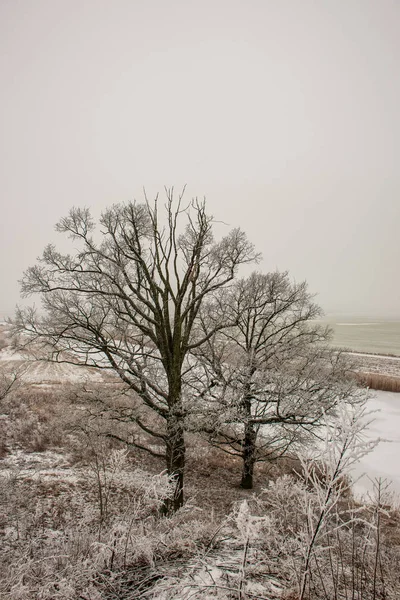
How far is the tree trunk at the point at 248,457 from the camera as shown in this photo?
11918 mm

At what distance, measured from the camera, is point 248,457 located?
1248 cm

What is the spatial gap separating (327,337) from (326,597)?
12.3 meters

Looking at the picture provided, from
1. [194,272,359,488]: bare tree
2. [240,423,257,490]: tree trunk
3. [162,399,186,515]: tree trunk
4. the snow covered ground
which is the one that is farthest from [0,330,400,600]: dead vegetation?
the snow covered ground

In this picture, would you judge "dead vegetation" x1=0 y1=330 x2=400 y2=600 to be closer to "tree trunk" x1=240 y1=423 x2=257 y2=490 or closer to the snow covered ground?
"tree trunk" x1=240 y1=423 x2=257 y2=490

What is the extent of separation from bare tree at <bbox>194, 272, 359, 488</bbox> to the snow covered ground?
235cm

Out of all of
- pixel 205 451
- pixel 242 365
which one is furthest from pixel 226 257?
pixel 205 451

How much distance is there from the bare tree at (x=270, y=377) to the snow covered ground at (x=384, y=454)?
2351 mm

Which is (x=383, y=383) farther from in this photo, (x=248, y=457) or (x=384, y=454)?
(x=248, y=457)

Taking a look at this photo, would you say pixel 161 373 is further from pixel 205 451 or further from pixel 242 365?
pixel 205 451

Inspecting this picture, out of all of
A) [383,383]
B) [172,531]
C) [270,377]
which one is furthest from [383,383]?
[172,531]

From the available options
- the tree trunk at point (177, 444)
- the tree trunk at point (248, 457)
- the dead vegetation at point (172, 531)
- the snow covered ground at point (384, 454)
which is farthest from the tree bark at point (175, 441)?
the snow covered ground at point (384, 454)

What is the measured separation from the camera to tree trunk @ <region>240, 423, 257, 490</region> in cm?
1192

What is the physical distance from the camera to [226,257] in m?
9.84

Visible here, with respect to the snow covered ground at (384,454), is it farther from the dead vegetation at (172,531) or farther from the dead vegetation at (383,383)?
the dead vegetation at (172,531)
